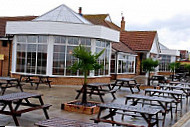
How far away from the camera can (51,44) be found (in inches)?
669

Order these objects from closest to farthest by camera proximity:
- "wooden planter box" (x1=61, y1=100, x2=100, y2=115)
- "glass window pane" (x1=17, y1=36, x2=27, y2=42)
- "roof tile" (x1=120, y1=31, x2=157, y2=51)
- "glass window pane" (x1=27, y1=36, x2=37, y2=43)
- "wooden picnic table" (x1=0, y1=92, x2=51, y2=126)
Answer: "wooden picnic table" (x1=0, y1=92, x2=51, y2=126) → "wooden planter box" (x1=61, y1=100, x2=100, y2=115) → "glass window pane" (x1=27, y1=36, x2=37, y2=43) → "glass window pane" (x1=17, y1=36, x2=27, y2=42) → "roof tile" (x1=120, y1=31, x2=157, y2=51)

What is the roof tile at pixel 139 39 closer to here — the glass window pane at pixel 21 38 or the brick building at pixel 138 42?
the brick building at pixel 138 42

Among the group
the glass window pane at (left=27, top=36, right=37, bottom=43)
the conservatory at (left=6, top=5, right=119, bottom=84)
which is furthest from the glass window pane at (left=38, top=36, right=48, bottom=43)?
the glass window pane at (left=27, top=36, right=37, bottom=43)

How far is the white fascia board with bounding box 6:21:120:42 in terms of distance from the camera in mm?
16672

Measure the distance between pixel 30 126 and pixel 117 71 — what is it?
18.8 m

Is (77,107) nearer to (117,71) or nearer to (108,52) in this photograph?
(108,52)

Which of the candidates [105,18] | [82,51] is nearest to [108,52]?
[82,51]

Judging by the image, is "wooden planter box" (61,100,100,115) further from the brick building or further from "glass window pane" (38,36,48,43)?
the brick building

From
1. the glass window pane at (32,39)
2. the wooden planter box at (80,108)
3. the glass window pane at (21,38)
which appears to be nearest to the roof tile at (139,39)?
the glass window pane at (32,39)

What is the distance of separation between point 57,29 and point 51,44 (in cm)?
107

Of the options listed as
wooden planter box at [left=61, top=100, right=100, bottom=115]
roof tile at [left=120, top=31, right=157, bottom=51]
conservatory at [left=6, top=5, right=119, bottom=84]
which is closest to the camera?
wooden planter box at [left=61, top=100, right=100, bottom=115]

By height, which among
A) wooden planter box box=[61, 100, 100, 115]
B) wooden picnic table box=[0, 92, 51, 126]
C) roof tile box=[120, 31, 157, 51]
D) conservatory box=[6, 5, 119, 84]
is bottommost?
wooden planter box box=[61, 100, 100, 115]

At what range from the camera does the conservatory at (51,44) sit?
1688 cm

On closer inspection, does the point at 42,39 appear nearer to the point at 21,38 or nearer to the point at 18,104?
the point at 21,38
